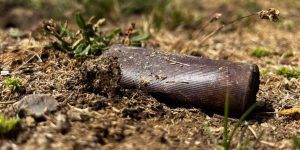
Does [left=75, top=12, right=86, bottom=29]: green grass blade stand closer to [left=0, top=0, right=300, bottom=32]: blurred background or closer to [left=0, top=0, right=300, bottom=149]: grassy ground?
[left=0, top=0, right=300, bottom=149]: grassy ground

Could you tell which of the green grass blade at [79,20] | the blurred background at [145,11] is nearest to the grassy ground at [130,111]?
the green grass blade at [79,20]

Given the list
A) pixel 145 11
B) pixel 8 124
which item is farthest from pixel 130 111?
pixel 145 11

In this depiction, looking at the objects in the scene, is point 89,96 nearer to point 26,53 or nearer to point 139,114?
point 139,114

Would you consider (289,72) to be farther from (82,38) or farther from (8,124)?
(8,124)

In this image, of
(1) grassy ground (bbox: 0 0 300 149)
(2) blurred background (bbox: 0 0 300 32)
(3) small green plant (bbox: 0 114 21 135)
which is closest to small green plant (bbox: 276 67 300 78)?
(1) grassy ground (bbox: 0 0 300 149)

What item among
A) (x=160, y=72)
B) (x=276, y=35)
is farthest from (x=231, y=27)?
(x=160, y=72)

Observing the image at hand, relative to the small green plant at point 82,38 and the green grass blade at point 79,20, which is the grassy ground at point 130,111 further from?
the green grass blade at point 79,20
